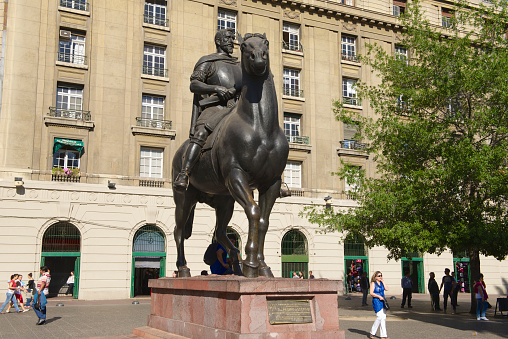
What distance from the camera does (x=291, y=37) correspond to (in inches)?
1394

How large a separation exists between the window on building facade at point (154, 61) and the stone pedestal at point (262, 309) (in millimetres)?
24880

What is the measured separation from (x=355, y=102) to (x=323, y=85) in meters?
2.87

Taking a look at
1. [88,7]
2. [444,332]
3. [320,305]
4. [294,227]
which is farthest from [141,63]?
[320,305]

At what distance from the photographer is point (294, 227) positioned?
32.7 metres

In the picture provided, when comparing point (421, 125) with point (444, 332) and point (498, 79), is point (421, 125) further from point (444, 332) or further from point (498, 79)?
point (444, 332)

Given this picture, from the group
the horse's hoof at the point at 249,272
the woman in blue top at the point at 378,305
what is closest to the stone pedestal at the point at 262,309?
the horse's hoof at the point at 249,272

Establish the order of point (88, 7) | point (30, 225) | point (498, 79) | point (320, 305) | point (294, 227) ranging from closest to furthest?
1. point (320, 305)
2. point (498, 79)
3. point (30, 225)
4. point (88, 7)
5. point (294, 227)

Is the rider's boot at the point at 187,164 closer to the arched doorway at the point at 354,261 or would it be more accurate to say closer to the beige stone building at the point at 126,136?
the beige stone building at the point at 126,136

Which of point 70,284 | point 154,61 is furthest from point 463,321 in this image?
point 154,61

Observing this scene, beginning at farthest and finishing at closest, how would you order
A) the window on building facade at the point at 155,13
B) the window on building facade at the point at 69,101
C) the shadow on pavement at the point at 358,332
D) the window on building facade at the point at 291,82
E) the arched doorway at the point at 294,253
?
1. the window on building facade at the point at 291,82
2. the arched doorway at the point at 294,253
3. the window on building facade at the point at 155,13
4. the window on building facade at the point at 69,101
5. the shadow on pavement at the point at 358,332

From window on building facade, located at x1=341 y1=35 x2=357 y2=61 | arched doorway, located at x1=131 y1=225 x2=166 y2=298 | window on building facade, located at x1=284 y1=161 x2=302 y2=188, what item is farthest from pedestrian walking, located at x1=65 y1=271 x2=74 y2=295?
window on building facade, located at x1=341 y1=35 x2=357 y2=61

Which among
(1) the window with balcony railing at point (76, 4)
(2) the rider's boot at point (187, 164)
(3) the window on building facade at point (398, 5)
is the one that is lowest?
(2) the rider's boot at point (187, 164)

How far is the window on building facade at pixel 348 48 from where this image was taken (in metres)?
36.7

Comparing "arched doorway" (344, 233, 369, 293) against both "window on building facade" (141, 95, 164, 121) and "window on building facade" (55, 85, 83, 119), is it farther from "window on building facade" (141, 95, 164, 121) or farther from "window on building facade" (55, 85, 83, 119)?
"window on building facade" (55, 85, 83, 119)
